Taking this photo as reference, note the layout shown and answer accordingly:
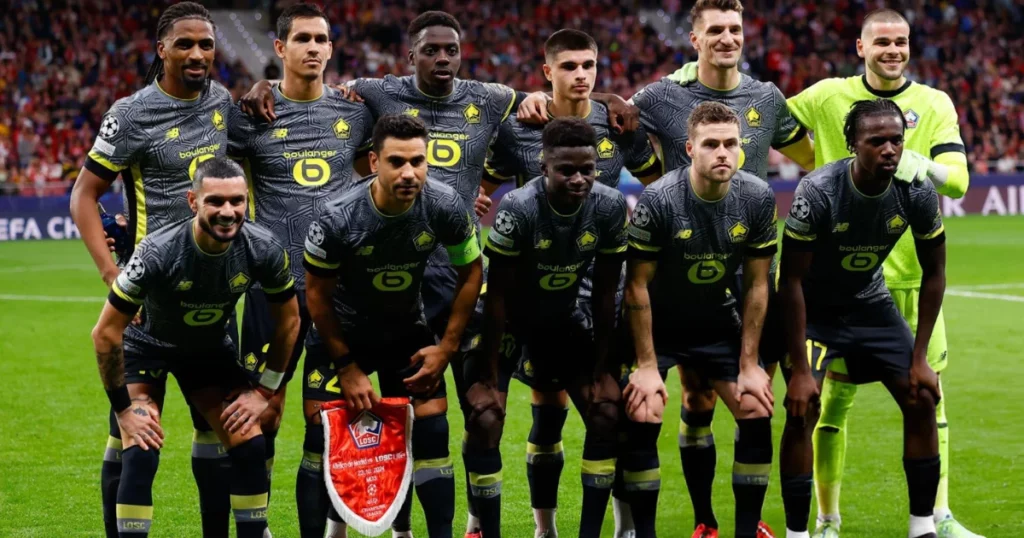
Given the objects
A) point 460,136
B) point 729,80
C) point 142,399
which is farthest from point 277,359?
point 729,80

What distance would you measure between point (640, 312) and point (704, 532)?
132 cm

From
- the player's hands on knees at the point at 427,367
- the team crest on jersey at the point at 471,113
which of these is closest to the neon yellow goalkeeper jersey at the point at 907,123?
the team crest on jersey at the point at 471,113

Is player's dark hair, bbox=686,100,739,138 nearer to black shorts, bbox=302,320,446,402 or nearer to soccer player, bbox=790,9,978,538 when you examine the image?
soccer player, bbox=790,9,978,538

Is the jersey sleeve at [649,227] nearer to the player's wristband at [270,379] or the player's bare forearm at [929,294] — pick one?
the player's bare forearm at [929,294]

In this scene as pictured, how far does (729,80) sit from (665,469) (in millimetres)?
3007

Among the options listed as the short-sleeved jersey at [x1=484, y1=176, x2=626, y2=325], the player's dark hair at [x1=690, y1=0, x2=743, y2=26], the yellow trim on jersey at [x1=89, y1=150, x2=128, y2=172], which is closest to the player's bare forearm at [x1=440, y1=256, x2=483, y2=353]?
the short-sleeved jersey at [x1=484, y1=176, x2=626, y2=325]

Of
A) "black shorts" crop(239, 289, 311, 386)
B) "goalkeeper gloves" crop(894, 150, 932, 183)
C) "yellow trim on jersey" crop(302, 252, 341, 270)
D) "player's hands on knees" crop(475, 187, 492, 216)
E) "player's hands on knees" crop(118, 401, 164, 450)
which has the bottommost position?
"player's hands on knees" crop(118, 401, 164, 450)

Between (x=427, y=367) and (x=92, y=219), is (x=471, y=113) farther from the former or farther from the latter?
(x=92, y=219)

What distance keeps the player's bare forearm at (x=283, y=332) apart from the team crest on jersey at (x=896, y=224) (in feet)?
9.51

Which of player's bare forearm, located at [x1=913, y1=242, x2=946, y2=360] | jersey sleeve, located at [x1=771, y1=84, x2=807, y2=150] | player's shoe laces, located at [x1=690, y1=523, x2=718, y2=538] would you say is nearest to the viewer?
player's bare forearm, located at [x1=913, y1=242, x2=946, y2=360]

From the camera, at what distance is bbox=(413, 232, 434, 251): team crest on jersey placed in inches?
245

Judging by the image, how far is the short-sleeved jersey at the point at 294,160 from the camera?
22.4 feet

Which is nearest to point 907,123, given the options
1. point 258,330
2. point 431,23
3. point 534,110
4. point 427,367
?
point 534,110

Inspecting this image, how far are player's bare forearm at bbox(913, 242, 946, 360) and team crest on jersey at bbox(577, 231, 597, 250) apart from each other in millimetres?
1619
